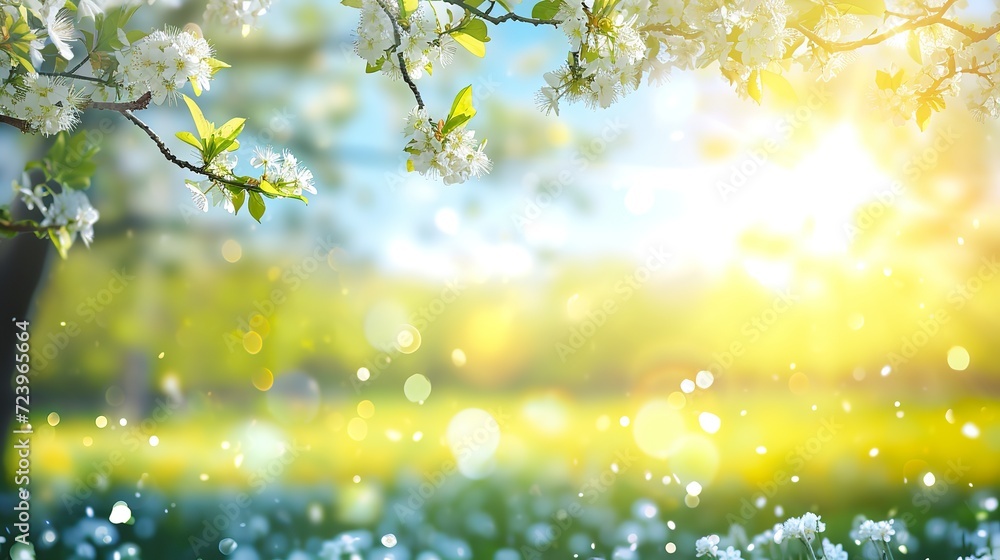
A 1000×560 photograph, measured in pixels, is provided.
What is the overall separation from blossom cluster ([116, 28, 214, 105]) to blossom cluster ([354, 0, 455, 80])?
17 cm

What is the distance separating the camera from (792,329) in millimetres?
2900

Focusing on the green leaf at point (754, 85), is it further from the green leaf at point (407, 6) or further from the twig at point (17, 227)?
the twig at point (17, 227)

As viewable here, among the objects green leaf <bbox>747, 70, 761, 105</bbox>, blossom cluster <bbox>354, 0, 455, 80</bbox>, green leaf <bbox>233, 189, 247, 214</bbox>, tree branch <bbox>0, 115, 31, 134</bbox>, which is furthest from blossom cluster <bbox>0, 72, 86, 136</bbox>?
green leaf <bbox>747, 70, 761, 105</bbox>

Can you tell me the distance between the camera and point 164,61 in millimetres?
773

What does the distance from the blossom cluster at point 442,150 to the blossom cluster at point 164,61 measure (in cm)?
23

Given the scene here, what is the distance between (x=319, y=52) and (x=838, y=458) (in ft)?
8.17

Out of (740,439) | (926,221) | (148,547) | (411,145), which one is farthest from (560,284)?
(411,145)

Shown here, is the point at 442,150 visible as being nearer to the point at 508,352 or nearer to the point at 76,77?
the point at 76,77

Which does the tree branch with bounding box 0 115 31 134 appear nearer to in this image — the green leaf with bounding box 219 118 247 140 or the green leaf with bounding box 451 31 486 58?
the green leaf with bounding box 219 118 247 140

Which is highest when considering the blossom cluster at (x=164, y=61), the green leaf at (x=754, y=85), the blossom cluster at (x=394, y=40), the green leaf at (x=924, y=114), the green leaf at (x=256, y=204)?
the green leaf at (x=924, y=114)

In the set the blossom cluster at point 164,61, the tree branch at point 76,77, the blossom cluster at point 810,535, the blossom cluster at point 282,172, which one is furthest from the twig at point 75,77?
the blossom cluster at point 810,535

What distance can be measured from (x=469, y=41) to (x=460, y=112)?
0.34ft

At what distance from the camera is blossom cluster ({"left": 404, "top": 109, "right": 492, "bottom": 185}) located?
82cm

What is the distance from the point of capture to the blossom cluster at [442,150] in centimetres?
82
